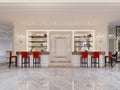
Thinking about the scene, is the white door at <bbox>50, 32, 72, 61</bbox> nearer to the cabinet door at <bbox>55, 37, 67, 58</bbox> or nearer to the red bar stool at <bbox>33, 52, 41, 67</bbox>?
the cabinet door at <bbox>55, 37, 67, 58</bbox>

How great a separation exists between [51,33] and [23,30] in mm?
2684

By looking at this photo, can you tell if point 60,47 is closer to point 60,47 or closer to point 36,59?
point 60,47

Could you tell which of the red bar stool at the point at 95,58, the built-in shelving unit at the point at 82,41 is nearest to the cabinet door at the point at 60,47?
the built-in shelving unit at the point at 82,41

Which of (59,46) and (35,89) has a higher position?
(59,46)

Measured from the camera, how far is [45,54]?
10.8 meters

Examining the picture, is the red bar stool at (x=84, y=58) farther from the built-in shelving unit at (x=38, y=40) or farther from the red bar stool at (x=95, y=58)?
the built-in shelving unit at (x=38, y=40)

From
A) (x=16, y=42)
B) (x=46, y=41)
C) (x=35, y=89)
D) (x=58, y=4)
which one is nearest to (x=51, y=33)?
(x=46, y=41)

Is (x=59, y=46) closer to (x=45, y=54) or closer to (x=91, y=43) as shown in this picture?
(x=91, y=43)

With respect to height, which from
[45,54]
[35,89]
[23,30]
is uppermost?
[23,30]

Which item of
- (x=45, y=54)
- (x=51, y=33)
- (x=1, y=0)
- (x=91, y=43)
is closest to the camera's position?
(x=1, y=0)

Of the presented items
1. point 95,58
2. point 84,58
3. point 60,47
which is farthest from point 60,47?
point 95,58

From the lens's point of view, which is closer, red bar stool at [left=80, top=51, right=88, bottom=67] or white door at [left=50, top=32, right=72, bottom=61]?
red bar stool at [left=80, top=51, right=88, bottom=67]

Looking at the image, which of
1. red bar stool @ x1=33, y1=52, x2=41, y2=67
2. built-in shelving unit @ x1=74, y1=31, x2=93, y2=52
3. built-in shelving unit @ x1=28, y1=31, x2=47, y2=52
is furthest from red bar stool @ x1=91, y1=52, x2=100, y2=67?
built-in shelving unit @ x1=28, y1=31, x2=47, y2=52

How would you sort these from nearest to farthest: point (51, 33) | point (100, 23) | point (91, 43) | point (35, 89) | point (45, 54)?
point (35, 89), point (45, 54), point (100, 23), point (91, 43), point (51, 33)
